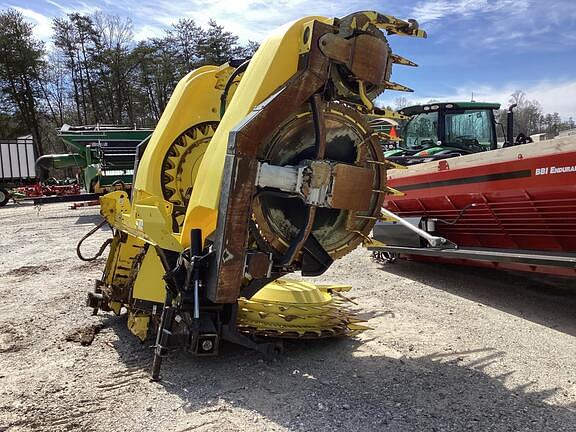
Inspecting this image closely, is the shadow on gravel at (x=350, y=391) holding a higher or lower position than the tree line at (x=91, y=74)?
lower

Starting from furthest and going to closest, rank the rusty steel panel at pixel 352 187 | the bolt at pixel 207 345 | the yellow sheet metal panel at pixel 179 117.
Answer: the yellow sheet metal panel at pixel 179 117, the bolt at pixel 207 345, the rusty steel panel at pixel 352 187

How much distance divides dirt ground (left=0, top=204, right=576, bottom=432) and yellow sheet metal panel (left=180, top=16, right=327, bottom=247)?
1061 mm

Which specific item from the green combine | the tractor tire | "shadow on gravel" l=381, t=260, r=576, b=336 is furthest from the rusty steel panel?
the tractor tire

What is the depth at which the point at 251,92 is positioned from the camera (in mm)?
2908

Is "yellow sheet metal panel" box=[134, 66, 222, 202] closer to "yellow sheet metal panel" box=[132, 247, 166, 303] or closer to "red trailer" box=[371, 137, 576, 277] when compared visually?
"yellow sheet metal panel" box=[132, 247, 166, 303]

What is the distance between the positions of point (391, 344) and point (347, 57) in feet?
Answer: 7.17

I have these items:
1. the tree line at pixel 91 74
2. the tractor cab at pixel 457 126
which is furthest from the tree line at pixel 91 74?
the tractor cab at pixel 457 126

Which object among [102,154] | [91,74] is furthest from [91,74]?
[102,154]

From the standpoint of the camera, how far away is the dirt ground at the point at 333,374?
270 centimetres

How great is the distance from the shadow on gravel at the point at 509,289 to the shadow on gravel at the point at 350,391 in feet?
4.12

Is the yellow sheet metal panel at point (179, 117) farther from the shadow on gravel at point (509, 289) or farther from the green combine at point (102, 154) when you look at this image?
the green combine at point (102, 154)

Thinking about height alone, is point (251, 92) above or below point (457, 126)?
below

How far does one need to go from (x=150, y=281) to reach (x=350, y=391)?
62.1 inches

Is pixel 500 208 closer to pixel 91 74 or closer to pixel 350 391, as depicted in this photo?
pixel 350 391
